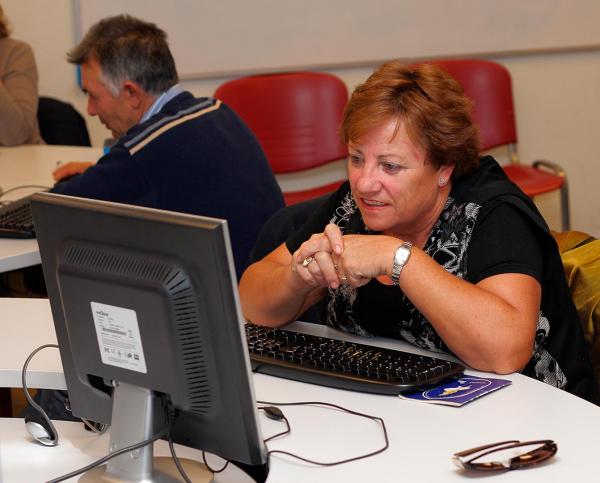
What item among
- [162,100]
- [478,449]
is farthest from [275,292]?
[162,100]

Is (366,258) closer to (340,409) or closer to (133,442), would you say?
(340,409)

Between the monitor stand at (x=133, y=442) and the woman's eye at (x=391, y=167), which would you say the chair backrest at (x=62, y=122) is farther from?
the monitor stand at (x=133, y=442)

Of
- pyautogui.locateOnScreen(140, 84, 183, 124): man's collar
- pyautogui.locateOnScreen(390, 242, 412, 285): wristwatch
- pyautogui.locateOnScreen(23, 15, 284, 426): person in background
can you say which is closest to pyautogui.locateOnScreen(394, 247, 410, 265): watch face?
pyautogui.locateOnScreen(390, 242, 412, 285): wristwatch

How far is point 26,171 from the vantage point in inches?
149

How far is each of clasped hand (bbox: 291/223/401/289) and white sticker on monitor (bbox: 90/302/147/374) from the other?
23.3 inches

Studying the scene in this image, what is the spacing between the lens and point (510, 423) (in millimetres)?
1561

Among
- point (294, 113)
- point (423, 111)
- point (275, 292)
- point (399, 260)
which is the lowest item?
point (294, 113)

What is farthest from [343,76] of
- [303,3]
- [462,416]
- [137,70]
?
[462,416]

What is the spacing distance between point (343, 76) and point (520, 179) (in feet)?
3.26

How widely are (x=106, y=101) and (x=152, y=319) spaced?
6.29 ft

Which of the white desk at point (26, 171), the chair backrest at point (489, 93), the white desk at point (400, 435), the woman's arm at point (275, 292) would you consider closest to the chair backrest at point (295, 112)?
the chair backrest at point (489, 93)

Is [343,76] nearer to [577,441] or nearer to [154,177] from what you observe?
[154,177]

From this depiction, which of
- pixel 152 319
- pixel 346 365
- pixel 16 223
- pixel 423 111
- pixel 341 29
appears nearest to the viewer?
pixel 152 319

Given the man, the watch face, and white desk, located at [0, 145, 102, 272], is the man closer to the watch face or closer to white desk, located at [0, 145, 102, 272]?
white desk, located at [0, 145, 102, 272]
